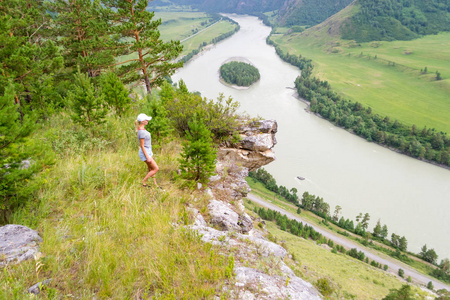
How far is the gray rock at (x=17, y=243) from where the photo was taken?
3755mm

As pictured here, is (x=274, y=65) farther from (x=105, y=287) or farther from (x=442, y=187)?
(x=105, y=287)

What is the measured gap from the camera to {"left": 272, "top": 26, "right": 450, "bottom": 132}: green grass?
106881mm

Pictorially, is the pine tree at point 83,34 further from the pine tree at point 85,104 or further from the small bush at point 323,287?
the small bush at point 323,287

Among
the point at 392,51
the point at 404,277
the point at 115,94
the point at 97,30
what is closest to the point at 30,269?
the point at 115,94

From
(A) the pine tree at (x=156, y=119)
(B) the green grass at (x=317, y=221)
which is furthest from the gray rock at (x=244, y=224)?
(B) the green grass at (x=317, y=221)

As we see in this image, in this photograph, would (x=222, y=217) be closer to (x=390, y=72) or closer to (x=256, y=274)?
(x=256, y=274)

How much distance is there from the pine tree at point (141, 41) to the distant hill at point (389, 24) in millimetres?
211922

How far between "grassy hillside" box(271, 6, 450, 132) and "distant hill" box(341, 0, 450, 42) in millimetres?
8151

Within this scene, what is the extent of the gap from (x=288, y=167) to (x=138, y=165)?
222ft

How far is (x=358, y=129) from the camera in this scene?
86125 millimetres

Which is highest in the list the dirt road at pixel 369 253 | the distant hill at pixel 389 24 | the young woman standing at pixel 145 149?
the distant hill at pixel 389 24

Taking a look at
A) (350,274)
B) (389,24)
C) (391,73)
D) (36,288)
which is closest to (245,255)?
(36,288)

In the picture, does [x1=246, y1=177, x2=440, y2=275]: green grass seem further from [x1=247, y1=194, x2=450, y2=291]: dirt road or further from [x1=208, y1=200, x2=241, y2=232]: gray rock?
[x1=208, y1=200, x2=241, y2=232]: gray rock

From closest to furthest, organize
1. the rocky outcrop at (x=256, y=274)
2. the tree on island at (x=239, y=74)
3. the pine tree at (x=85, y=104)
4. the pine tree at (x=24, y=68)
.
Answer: the rocky outcrop at (x=256, y=274) < the pine tree at (x=85, y=104) < the pine tree at (x=24, y=68) < the tree on island at (x=239, y=74)
